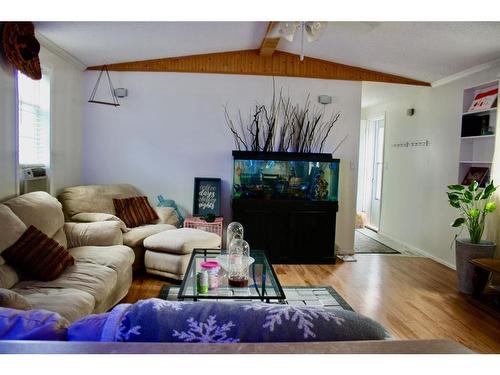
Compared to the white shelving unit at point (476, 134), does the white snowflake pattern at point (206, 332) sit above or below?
below

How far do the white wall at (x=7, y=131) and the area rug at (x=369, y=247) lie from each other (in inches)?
165

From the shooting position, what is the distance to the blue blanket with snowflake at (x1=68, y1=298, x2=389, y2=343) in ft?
3.20

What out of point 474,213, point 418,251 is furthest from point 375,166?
point 474,213

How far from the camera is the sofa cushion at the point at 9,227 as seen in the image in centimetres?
252

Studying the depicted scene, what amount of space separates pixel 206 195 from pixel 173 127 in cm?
97

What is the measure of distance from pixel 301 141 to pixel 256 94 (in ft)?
2.75

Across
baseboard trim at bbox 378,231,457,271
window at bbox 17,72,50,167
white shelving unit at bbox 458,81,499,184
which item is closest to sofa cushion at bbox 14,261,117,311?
window at bbox 17,72,50,167

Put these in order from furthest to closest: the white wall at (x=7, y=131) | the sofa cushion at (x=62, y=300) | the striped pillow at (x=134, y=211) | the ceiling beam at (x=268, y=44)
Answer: the striped pillow at (x=134, y=211) < the ceiling beam at (x=268, y=44) < the white wall at (x=7, y=131) < the sofa cushion at (x=62, y=300)

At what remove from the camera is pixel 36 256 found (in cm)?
260

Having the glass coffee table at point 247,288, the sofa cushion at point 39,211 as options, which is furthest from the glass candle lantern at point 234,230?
the sofa cushion at point 39,211

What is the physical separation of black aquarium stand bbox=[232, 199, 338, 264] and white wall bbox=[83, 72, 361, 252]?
1.75ft

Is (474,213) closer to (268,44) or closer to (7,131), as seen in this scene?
(268,44)

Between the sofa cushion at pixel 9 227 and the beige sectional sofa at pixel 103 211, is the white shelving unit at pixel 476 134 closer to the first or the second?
the beige sectional sofa at pixel 103 211
